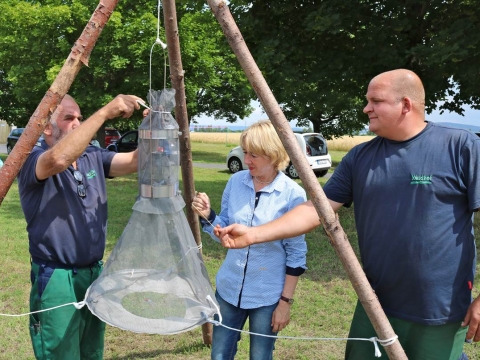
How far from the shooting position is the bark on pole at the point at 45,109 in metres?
1.93

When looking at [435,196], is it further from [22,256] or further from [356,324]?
[22,256]

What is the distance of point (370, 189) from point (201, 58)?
44.0 ft

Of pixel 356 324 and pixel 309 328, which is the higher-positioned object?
pixel 356 324

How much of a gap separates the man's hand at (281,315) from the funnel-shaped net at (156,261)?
539 mm

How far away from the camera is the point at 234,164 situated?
58.1ft

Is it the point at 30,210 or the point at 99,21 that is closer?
the point at 99,21

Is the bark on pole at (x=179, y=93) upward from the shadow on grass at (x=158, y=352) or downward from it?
upward

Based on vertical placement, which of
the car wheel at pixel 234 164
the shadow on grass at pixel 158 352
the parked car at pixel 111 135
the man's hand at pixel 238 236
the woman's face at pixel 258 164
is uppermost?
the woman's face at pixel 258 164

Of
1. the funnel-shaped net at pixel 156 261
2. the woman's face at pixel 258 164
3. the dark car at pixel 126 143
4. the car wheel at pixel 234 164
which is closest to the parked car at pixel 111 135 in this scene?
the dark car at pixel 126 143

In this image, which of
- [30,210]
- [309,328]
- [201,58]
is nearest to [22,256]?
[309,328]

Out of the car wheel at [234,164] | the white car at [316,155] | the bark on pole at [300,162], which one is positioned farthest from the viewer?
the car wheel at [234,164]

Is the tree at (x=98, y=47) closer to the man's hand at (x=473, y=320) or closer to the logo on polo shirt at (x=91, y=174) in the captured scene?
the logo on polo shirt at (x=91, y=174)

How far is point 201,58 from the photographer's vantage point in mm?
14984

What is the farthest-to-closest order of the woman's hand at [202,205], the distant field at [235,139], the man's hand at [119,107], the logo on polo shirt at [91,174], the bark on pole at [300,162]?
the distant field at [235,139]
the woman's hand at [202,205]
the logo on polo shirt at [91,174]
the man's hand at [119,107]
the bark on pole at [300,162]
